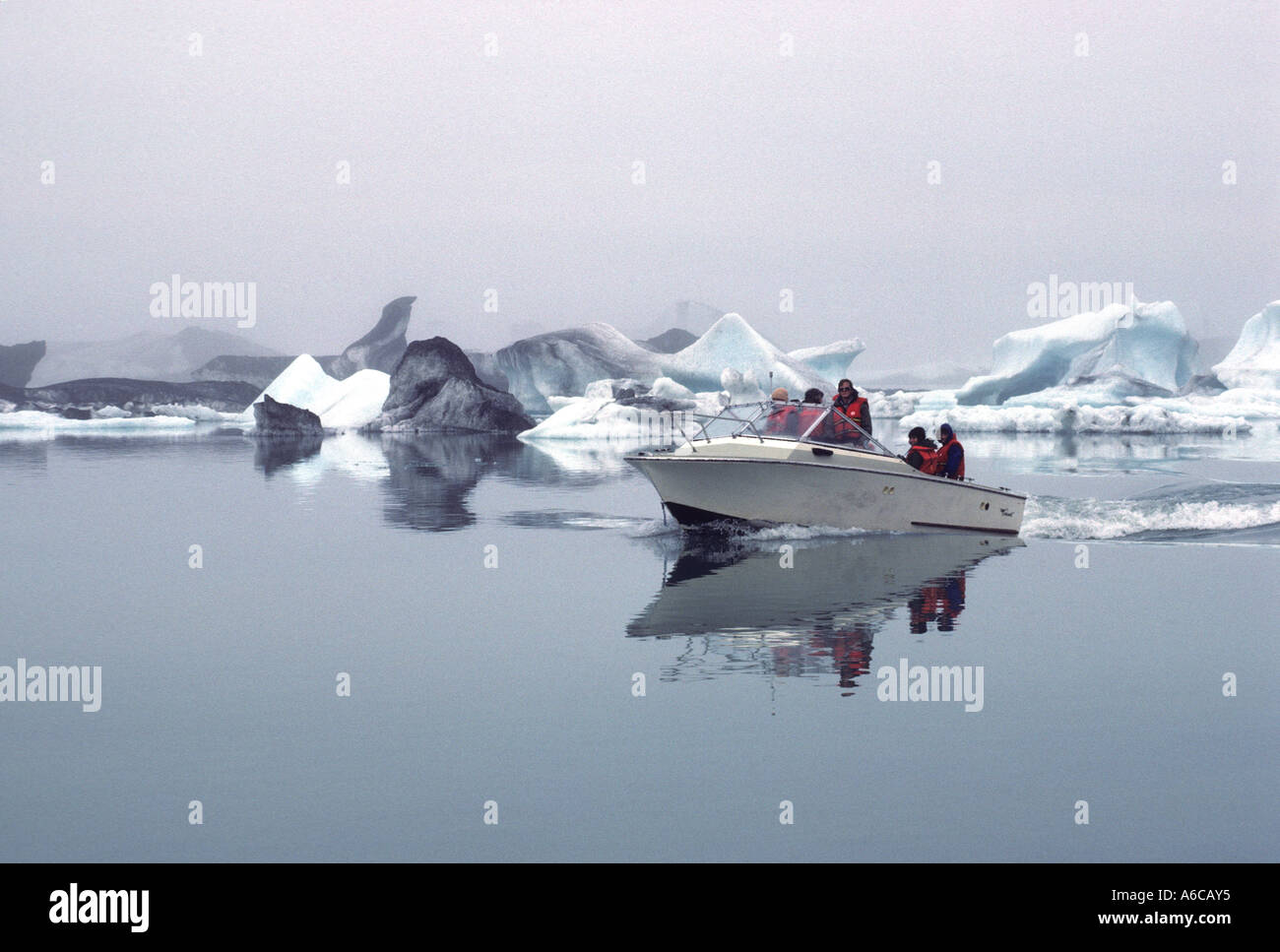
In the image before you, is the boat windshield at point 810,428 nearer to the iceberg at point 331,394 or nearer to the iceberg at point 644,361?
the iceberg at point 644,361

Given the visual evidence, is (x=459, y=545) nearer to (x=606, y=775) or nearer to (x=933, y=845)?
(x=606, y=775)

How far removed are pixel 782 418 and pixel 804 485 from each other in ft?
4.02

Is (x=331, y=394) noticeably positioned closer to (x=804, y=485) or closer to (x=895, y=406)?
(x=895, y=406)

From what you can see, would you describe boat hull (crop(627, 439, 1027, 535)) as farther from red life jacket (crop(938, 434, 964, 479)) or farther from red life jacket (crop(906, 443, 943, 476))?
red life jacket (crop(906, 443, 943, 476))

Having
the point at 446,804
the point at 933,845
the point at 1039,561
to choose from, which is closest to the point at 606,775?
the point at 446,804

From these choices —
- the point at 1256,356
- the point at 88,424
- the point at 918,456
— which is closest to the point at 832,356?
the point at 1256,356

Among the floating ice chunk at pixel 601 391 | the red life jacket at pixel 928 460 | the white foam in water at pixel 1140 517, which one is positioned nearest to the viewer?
the red life jacket at pixel 928 460

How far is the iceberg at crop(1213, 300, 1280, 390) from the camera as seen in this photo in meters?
71.7

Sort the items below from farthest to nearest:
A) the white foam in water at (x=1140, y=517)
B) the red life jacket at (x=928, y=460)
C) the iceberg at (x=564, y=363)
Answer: the iceberg at (x=564, y=363) → the white foam in water at (x=1140, y=517) → the red life jacket at (x=928, y=460)

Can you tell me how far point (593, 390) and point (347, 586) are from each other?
213ft

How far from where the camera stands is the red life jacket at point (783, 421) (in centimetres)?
1884

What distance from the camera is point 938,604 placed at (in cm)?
1403

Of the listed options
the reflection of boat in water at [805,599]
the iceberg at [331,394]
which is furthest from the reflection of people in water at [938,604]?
the iceberg at [331,394]

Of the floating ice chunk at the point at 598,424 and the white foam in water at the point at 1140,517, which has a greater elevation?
the floating ice chunk at the point at 598,424
